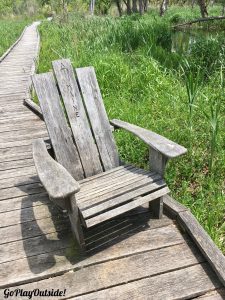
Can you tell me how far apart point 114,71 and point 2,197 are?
2.92 metres

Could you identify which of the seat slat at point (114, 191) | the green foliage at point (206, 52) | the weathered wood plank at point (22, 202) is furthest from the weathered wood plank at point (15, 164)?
the green foliage at point (206, 52)

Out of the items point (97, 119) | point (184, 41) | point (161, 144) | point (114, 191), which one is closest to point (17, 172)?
point (97, 119)

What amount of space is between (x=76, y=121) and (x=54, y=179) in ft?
3.11

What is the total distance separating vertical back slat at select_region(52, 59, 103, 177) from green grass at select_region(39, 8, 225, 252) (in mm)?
702

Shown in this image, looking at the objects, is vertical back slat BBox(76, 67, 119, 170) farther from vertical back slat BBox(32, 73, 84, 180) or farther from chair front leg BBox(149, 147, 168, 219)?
chair front leg BBox(149, 147, 168, 219)

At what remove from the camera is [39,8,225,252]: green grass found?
2.82m

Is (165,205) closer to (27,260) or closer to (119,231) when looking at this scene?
(119,231)

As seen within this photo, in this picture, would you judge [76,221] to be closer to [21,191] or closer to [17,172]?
[21,191]

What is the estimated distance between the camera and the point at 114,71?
5.06 metres

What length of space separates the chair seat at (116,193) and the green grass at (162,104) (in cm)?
53

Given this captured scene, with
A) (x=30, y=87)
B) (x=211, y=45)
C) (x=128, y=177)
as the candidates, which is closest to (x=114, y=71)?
(x=30, y=87)

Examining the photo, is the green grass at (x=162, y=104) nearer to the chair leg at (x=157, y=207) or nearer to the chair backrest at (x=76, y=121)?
the chair leg at (x=157, y=207)

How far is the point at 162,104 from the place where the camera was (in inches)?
164

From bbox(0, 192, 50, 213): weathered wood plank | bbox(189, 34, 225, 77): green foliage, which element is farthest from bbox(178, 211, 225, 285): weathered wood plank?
bbox(189, 34, 225, 77): green foliage
